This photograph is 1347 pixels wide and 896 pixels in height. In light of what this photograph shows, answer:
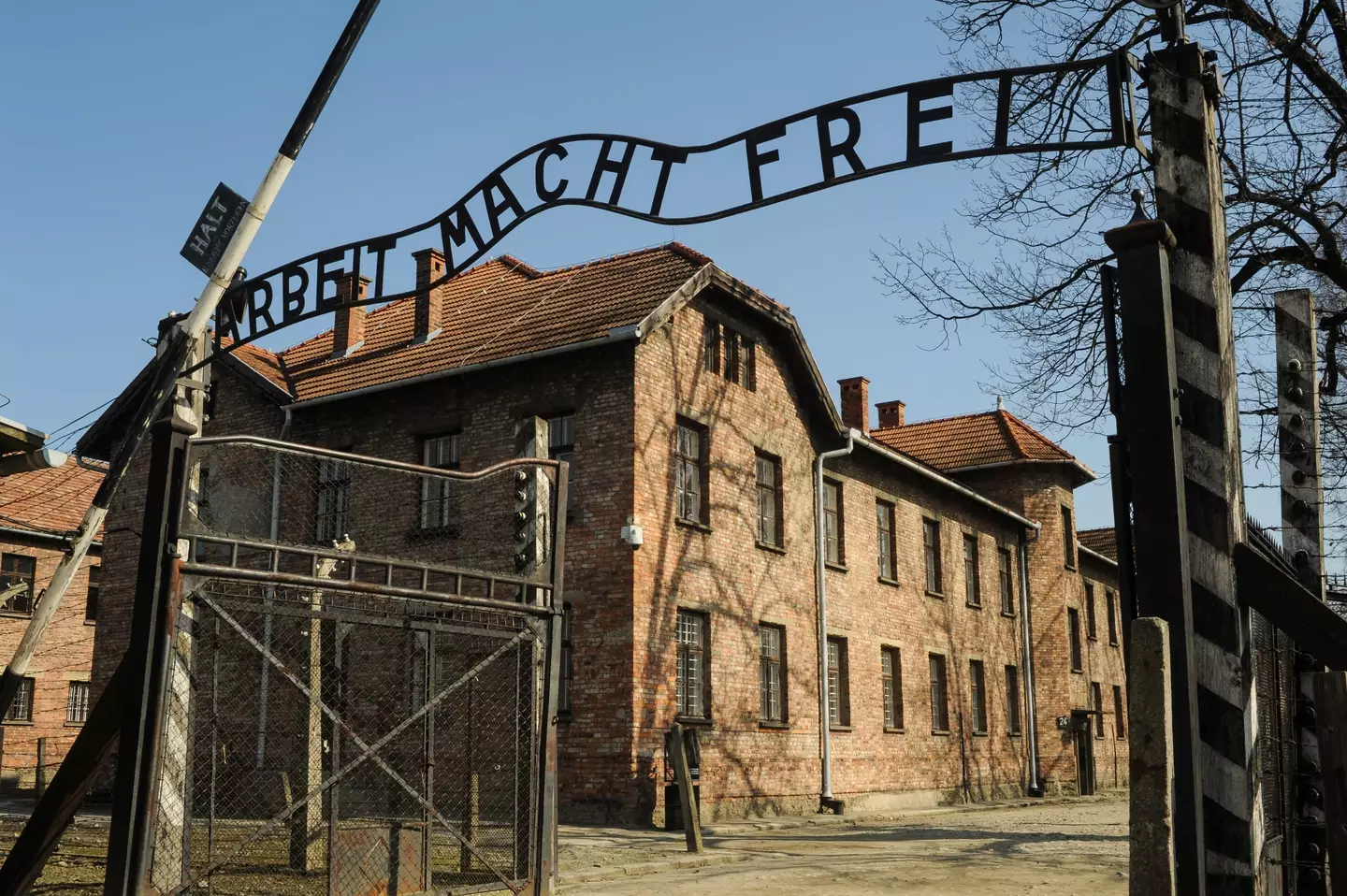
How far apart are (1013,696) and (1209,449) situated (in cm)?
2779

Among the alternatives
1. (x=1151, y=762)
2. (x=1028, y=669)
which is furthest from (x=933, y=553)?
(x=1151, y=762)

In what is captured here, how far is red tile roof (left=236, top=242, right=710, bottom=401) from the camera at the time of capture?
19609 mm

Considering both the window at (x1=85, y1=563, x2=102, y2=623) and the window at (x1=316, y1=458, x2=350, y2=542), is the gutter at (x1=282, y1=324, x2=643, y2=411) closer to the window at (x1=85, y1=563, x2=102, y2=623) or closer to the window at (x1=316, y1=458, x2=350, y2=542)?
the window at (x1=316, y1=458, x2=350, y2=542)

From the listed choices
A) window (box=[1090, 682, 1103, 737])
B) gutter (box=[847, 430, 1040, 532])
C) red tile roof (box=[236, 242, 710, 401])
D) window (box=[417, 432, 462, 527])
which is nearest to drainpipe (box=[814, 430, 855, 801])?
gutter (box=[847, 430, 1040, 532])

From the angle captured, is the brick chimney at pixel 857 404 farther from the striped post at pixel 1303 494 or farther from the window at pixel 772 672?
the striped post at pixel 1303 494

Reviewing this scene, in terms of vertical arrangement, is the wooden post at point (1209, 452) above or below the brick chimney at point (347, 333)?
below

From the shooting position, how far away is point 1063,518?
3319 cm

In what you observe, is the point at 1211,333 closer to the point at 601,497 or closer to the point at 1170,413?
the point at 1170,413

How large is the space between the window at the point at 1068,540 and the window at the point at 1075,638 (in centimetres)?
148

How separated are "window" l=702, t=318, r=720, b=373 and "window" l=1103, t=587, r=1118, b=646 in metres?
22.8

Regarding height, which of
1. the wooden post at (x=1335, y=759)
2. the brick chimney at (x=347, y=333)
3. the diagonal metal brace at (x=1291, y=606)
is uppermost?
the brick chimney at (x=347, y=333)

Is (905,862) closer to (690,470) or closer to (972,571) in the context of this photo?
(690,470)

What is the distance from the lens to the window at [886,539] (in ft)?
84.4

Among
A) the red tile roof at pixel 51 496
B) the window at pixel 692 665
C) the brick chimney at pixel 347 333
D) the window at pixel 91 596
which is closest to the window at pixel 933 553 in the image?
the window at pixel 692 665
